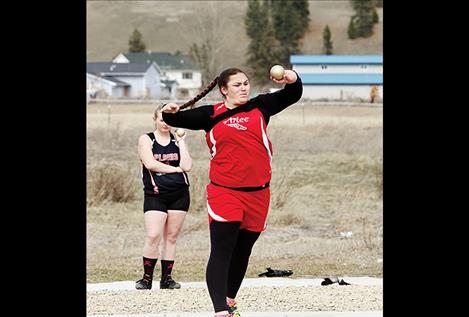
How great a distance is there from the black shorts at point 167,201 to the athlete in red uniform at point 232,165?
6.85 ft

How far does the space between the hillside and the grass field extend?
7908 cm

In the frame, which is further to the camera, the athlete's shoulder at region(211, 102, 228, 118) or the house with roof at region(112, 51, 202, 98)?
the house with roof at region(112, 51, 202, 98)

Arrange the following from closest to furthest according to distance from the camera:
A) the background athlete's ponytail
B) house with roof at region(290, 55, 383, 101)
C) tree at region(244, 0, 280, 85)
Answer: the background athlete's ponytail < house with roof at region(290, 55, 383, 101) < tree at region(244, 0, 280, 85)

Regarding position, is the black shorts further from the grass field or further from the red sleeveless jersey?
the red sleeveless jersey

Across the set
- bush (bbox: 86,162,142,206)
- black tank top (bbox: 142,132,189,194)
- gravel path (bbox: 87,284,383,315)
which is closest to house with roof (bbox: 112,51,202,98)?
bush (bbox: 86,162,142,206)

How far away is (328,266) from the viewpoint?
39.9 ft

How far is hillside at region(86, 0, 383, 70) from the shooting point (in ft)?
427

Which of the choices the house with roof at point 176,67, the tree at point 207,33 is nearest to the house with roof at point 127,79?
the house with roof at point 176,67

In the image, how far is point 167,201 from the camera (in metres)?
9.30

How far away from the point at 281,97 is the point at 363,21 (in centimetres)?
13070

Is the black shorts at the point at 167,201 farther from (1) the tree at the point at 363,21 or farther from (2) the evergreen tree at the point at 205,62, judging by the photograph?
(1) the tree at the point at 363,21
